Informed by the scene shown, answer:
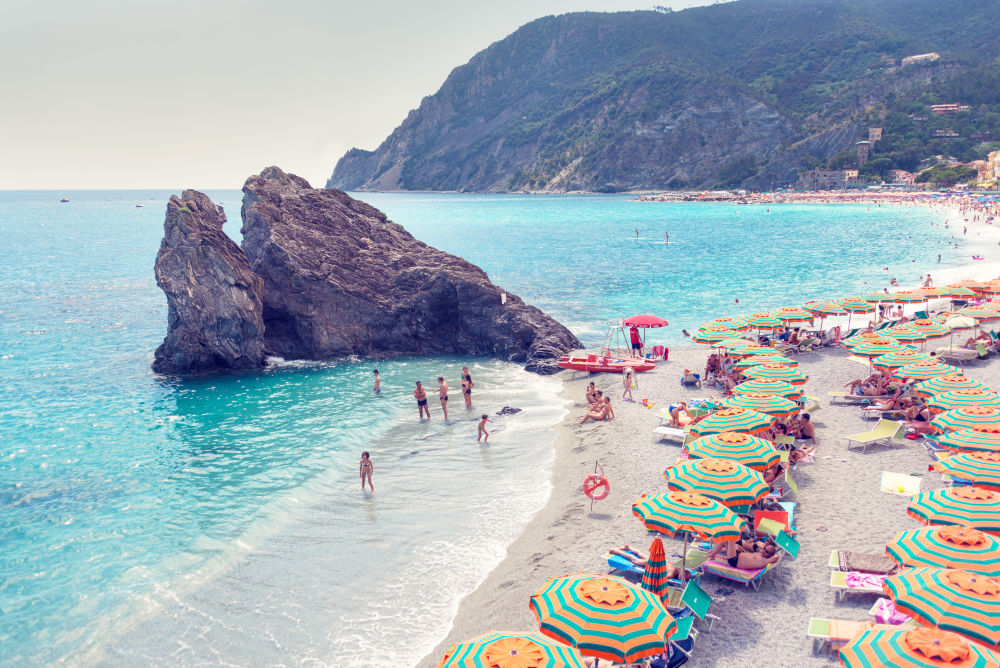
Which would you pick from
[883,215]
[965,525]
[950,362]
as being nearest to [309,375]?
[965,525]

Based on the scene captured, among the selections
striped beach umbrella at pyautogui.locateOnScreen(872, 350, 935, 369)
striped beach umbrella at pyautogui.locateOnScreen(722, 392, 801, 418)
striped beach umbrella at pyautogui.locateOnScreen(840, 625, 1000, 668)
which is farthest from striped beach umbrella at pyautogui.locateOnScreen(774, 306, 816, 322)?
striped beach umbrella at pyautogui.locateOnScreen(840, 625, 1000, 668)

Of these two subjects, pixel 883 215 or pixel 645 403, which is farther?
pixel 883 215

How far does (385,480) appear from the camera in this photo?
16.5m

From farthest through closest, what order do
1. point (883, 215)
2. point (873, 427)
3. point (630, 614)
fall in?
1. point (883, 215)
2. point (873, 427)
3. point (630, 614)

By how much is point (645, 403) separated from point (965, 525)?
11.2 metres

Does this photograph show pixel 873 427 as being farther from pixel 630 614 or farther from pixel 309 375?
pixel 309 375

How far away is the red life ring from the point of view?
14.4 metres

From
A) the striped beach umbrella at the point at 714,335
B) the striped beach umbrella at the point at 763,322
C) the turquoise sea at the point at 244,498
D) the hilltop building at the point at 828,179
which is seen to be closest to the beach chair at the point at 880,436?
the striped beach umbrella at the point at 714,335

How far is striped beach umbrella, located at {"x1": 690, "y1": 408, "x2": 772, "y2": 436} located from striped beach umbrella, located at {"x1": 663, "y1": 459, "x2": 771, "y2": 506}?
8.48 feet

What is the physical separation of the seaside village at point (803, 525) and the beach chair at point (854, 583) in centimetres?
3

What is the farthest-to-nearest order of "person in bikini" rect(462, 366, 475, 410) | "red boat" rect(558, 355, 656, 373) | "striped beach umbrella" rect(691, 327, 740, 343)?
"red boat" rect(558, 355, 656, 373) < "striped beach umbrella" rect(691, 327, 740, 343) < "person in bikini" rect(462, 366, 475, 410)

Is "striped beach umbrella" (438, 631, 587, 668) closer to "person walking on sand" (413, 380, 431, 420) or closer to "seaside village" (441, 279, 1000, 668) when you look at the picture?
"seaside village" (441, 279, 1000, 668)

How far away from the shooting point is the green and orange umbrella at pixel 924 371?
17531 millimetres

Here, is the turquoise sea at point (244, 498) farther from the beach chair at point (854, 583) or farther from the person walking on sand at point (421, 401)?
the beach chair at point (854, 583)
